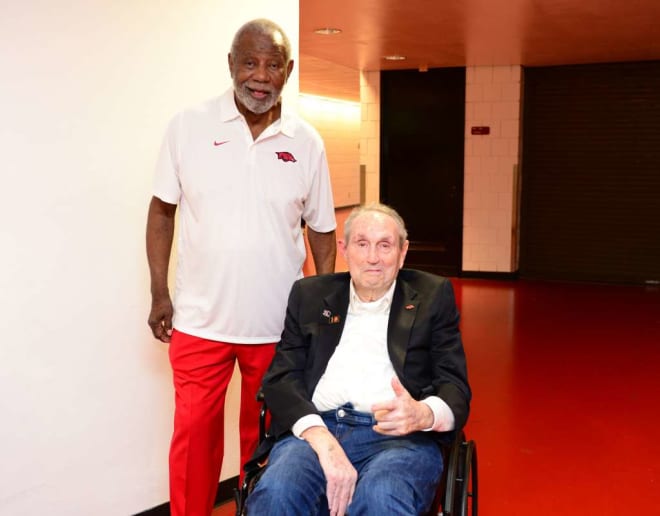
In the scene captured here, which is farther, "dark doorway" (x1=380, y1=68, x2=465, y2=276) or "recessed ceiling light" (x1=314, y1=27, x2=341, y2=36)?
"dark doorway" (x1=380, y1=68, x2=465, y2=276)

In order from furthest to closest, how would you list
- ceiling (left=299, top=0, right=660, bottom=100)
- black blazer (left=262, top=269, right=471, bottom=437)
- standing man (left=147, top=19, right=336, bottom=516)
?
ceiling (left=299, top=0, right=660, bottom=100) < standing man (left=147, top=19, right=336, bottom=516) < black blazer (left=262, top=269, right=471, bottom=437)

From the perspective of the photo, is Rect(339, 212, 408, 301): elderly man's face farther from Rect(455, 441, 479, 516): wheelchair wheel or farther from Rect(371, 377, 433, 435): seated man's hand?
Rect(455, 441, 479, 516): wheelchair wheel

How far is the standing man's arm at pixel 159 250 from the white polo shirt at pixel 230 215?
4 cm

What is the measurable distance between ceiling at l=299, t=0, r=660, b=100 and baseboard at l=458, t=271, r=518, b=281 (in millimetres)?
2428

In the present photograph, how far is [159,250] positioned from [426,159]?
7373 millimetres

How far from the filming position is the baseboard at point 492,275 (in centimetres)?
933

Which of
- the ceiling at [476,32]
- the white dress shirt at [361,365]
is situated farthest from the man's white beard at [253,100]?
the ceiling at [476,32]

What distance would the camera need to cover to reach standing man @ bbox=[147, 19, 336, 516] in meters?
2.43

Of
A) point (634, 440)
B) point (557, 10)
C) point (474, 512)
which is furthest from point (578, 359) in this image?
point (474, 512)

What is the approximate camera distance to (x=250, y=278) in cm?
247

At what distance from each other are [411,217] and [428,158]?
0.76m

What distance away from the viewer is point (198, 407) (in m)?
2.49

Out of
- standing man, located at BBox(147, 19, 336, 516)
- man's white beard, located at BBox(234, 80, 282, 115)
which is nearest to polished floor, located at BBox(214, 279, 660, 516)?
standing man, located at BBox(147, 19, 336, 516)

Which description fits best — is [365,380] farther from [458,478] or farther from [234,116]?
[234,116]
